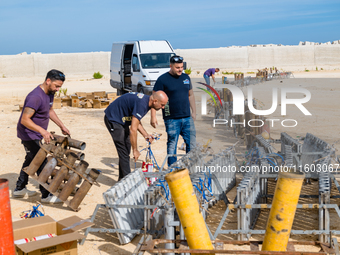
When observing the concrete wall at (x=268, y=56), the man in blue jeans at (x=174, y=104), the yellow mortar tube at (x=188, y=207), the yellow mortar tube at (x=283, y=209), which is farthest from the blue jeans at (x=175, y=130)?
the concrete wall at (x=268, y=56)

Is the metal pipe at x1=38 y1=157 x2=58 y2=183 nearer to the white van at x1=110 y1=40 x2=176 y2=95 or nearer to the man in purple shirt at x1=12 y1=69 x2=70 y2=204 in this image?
the man in purple shirt at x1=12 y1=69 x2=70 y2=204

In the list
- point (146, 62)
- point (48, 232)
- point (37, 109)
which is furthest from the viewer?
point (146, 62)

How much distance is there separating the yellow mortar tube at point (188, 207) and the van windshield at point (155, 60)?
14100 millimetres

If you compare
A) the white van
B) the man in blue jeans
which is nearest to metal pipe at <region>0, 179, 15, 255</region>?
the man in blue jeans

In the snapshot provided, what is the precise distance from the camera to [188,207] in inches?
100

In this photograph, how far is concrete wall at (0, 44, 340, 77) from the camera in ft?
153

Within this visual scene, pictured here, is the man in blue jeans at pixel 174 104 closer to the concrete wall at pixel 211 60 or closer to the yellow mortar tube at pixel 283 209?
the yellow mortar tube at pixel 283 209

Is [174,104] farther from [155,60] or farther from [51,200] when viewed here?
[155,60]

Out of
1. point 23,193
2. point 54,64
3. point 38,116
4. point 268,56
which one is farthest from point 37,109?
point 268,56

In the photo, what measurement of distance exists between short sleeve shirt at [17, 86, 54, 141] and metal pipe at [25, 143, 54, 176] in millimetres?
251

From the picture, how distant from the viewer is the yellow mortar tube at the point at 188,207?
247 cm

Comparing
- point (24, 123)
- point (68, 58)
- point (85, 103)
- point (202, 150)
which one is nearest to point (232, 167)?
point (202, 150)

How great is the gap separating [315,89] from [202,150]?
15.8 m

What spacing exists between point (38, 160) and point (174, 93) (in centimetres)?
239
